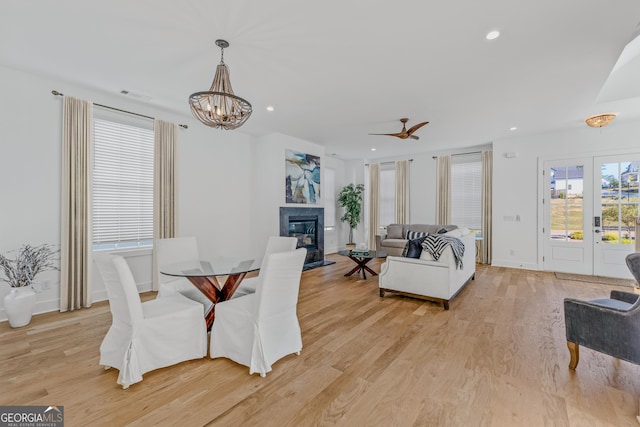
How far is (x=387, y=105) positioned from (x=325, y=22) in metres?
2.14

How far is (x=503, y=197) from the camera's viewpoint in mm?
6398

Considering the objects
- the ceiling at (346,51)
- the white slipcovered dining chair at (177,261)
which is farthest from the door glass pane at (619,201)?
the white slipcovered dining chair at (177,261)

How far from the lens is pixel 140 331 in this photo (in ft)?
6.93

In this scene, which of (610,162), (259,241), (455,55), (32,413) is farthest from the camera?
(259,241)

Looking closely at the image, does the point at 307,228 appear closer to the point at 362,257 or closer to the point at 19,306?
the point at 362,257

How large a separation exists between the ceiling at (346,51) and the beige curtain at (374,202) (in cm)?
405

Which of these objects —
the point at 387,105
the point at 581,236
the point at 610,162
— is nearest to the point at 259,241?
the point at 387,105

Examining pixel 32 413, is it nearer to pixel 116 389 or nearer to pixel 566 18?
pixel 116 389

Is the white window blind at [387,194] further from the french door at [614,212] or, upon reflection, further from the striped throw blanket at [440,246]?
the striped throw blanket at [440,246]

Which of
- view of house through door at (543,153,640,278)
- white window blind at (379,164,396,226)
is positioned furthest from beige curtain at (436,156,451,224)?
view of house through door at (543,153,640,278)

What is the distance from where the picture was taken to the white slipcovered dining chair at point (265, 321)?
221 centimetres

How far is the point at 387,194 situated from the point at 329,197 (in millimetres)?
1778

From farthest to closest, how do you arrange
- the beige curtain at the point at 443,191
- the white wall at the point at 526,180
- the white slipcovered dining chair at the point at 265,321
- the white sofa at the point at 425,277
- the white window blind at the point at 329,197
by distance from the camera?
the white window blind at the point at 329,197 < the beige curtain at the point at 443,191 < the white wall at the point at 526,180 < the white sofa at the point at 425,277 < the white slipcovered dining chair at the point at 265,321

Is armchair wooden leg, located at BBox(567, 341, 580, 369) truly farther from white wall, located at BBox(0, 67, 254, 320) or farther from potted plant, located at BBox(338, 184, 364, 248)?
potted plant, located at BBox(338, 184, 364, 248)
